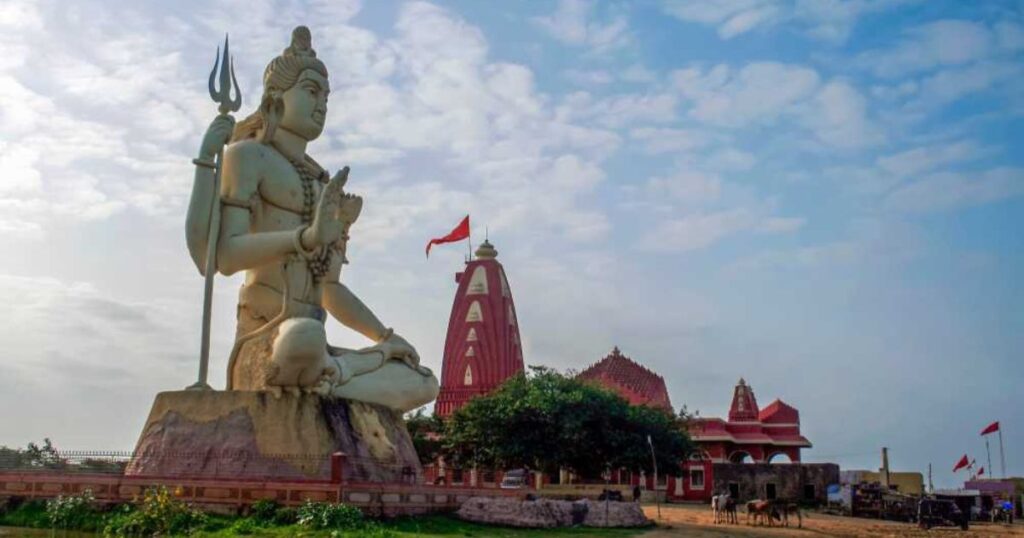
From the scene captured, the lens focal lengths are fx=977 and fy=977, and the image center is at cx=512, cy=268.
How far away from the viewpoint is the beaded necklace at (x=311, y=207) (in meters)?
15.0

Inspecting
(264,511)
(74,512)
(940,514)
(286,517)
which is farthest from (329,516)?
(940,514)

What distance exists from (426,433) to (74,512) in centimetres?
2238

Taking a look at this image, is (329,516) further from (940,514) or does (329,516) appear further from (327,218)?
(940,514)

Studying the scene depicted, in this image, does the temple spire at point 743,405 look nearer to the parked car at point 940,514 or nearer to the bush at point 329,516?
the parked car at point 940,514

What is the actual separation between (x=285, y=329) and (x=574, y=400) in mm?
14752

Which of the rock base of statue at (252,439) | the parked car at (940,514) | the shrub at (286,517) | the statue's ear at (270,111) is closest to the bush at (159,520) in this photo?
the shrub at (286,517)

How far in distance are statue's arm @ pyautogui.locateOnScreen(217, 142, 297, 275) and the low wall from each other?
136 inches

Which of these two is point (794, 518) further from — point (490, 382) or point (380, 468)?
point (490, 382)

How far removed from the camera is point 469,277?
44.7m

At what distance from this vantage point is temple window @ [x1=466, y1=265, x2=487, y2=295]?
145 ft

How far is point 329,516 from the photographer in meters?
11.5

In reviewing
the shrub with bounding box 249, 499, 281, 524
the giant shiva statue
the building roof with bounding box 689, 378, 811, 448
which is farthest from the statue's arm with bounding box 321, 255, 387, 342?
the building roof with bounding box 689, 378, 811, 448

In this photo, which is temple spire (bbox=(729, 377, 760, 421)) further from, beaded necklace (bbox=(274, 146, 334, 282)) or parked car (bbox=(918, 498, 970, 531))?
beaded necklace (bbox=(274, 146, 334, 282))

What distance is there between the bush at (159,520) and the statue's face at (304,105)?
640cm
